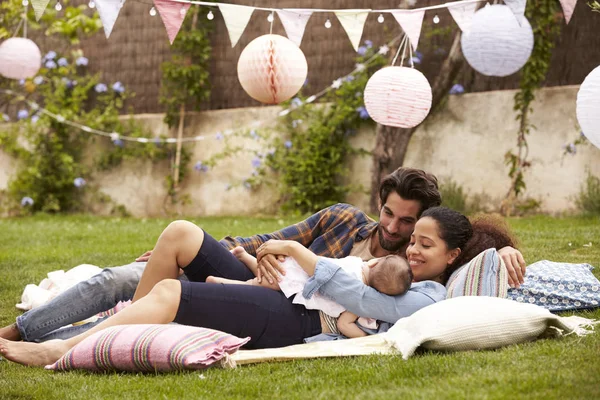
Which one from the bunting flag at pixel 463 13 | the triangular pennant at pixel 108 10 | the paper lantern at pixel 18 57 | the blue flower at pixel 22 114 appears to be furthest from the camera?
the blue flower at pixel 22 114

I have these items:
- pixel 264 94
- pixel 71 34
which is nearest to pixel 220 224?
pixel 71 34

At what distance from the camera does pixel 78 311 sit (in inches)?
153

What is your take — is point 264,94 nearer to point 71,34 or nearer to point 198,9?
point 71,34

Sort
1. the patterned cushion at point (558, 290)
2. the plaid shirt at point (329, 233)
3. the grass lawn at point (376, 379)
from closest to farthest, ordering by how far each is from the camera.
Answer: the grass lawn at point (376, 379) < the patterned cushion at point (558, 290) < the plaid shirt at point (329, 233)

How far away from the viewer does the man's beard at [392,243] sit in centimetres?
394

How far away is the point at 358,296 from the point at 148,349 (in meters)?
0.85

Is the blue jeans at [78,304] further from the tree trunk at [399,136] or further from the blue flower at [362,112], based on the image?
the blue flower at [362,112]

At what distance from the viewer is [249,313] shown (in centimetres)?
349

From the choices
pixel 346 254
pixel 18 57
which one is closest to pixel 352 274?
pixel 346 254

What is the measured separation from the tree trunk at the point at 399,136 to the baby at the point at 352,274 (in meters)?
5.34

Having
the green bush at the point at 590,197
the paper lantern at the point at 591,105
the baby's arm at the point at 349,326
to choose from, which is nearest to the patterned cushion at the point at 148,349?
the baby's arm at the point at 349,326

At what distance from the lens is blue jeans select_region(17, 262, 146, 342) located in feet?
12.6

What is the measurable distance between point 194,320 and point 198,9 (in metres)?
7.58

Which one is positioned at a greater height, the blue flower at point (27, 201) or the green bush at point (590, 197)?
the green bush at point (590, 197)
